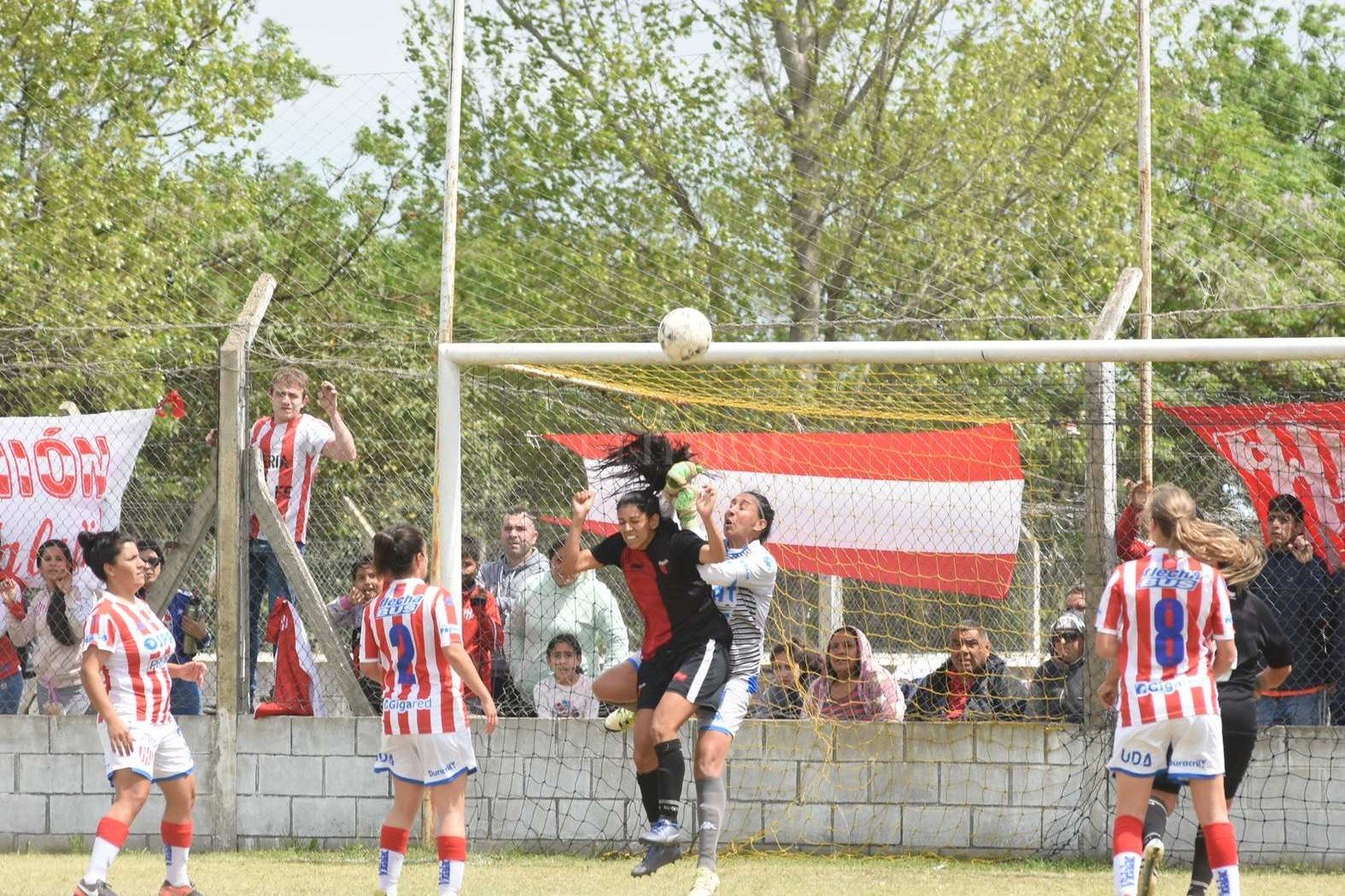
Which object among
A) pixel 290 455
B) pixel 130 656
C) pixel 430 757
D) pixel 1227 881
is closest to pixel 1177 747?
pixel 1227 881

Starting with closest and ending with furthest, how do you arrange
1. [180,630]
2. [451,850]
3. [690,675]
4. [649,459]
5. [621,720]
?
[451,850], [690,675], [649,459], [621,720], [180,630]

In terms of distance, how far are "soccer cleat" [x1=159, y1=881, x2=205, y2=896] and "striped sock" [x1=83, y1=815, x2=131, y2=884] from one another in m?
0.29

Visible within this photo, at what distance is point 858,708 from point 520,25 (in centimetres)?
948

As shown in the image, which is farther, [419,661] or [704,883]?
[704,883]

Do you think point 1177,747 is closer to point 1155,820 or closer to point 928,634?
point 1155,820

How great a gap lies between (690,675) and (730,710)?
0.27 metres

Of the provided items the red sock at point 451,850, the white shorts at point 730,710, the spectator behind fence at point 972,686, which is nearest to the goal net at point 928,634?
the spectator behind fence at point 972,686

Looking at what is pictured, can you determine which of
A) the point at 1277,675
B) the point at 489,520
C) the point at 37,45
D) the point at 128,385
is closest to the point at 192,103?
the point at 37,45

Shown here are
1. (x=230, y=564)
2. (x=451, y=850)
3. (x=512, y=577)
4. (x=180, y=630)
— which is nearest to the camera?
(x=451, y=850)

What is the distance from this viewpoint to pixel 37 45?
50.8 ft

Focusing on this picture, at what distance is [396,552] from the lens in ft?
22.8

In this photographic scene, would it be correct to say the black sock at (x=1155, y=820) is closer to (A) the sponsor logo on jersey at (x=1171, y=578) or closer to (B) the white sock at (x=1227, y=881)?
(B) the white sock at (x=1227, y=881)

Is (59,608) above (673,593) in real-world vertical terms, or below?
below

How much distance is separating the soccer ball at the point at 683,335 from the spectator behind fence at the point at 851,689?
6.42ft
